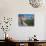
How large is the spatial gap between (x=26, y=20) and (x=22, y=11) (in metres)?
0.38

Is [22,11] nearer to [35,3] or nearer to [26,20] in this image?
Answer: [26,20]

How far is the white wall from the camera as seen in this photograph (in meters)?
5.07

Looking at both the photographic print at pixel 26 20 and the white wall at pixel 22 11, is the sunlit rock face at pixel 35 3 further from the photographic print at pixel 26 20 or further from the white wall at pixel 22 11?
the photographic print at pixel 26 20

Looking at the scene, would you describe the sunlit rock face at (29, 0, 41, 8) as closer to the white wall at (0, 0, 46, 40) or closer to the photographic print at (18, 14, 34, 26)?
the white wall at (0, 0, 46, 40)

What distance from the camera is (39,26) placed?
510 cm

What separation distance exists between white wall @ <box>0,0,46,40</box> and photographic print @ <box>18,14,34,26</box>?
0.12 meters

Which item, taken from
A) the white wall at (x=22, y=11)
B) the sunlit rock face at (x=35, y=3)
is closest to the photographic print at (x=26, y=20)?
the white wall at (x=22, y=11)

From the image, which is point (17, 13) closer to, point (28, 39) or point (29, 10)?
point (29, 10)

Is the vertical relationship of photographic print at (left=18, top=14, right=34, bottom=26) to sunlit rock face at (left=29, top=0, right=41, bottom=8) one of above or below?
below

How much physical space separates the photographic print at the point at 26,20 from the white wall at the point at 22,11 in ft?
0.38

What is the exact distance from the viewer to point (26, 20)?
5.13m

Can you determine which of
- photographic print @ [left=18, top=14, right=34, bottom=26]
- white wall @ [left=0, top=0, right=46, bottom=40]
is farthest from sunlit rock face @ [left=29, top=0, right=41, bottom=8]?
photographic print @ [left=18, top=14, right=34, bottom=26]

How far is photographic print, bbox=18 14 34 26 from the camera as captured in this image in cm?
513

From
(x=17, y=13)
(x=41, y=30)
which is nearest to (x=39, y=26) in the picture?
(x=41, y=30)
